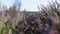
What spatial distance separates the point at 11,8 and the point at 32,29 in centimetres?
71

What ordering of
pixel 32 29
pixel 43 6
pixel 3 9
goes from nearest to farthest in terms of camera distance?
pixel 3 9 < pixel 32 29 < pixel 43 6

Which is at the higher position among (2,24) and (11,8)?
(11,8)

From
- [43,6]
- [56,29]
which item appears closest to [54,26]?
[56,29]

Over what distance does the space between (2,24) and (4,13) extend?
281 mm

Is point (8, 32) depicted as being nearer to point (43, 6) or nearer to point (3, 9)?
point (3, 9)

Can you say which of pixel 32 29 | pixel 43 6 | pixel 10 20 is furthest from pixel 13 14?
pixel 43 6

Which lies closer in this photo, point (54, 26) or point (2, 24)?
point (54, 26)

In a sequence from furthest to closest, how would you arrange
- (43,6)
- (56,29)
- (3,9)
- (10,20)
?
(43,6) < (3,9) < (10,20) < (56,29)

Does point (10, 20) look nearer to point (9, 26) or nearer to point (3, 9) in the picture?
point (9, 26)

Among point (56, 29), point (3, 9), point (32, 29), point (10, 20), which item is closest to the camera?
point (56, 29)

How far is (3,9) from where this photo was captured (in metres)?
4.19

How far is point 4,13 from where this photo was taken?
4.11 m

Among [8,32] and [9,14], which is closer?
[8,32]

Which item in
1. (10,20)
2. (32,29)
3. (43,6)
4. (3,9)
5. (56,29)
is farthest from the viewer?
(43,6)
